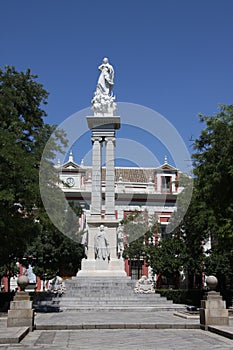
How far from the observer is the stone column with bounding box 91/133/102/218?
29.7m

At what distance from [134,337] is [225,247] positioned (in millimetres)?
10611

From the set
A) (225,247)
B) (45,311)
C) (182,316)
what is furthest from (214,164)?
(45,311)

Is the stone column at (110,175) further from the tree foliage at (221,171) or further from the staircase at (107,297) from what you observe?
the tree foliage at (221,171)

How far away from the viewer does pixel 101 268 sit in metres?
27.7

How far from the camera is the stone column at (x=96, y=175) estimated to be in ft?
97.5

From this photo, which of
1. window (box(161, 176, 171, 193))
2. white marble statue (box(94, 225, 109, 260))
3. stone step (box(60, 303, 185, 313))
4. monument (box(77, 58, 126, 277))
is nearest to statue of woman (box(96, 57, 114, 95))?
monument (box(77, 58, 126, 277))

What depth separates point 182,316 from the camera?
57.6ft

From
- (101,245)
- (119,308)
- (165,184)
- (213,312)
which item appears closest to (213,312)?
(213,312)

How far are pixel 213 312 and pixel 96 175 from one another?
1760 centimetres

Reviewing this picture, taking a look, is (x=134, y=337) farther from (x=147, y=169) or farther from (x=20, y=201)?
(x=147, y=169)

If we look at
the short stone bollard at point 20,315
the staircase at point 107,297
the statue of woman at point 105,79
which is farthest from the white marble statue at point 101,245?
the short stone bollard at point 20,315

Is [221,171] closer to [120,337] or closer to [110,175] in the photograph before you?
[120,337]

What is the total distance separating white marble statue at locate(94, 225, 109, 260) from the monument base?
31 centimetres

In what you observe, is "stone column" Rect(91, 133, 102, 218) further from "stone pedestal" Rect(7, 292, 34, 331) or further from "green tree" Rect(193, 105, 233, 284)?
"stone pedestal" Rect(7, 292, 34, 331)
